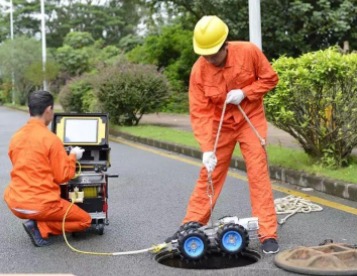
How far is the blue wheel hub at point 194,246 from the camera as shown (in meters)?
5.00

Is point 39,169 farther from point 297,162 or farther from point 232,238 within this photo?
point 297,162

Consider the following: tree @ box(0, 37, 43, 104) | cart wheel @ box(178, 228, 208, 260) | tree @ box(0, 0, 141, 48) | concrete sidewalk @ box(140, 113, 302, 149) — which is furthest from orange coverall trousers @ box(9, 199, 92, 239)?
tree @ box(0, 0, 141, 48)

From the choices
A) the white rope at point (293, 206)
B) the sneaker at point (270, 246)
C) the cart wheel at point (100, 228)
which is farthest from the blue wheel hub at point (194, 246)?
the white rope at point (293, 206)

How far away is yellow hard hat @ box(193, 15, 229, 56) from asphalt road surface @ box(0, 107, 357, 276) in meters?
1.61

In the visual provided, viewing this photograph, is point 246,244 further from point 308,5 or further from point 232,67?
point 308,5

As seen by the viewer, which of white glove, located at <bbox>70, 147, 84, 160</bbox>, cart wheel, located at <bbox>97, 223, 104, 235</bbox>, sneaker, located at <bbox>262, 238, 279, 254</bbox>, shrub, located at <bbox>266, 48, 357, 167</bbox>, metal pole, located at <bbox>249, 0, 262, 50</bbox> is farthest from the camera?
metal pole, located at <bbox>249, 0, 262, 50</bbox>

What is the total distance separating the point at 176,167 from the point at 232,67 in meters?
A: 5.68

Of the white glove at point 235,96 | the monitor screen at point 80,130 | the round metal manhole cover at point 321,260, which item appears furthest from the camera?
the monitor screen at point 80,130

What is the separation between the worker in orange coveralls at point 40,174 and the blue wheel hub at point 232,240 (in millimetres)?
1354

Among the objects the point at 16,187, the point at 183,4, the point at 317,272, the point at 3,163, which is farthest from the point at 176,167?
the point at 183,4

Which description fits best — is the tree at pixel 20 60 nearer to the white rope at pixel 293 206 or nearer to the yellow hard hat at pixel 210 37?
the white rope at pixel 293 206

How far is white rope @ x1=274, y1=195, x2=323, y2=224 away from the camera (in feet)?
22.6

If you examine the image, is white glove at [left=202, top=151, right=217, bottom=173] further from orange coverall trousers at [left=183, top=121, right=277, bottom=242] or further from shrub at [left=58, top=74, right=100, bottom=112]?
shrub at [left=58, top=74, right=100, bottom=112]

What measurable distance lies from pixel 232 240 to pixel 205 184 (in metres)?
0.65
